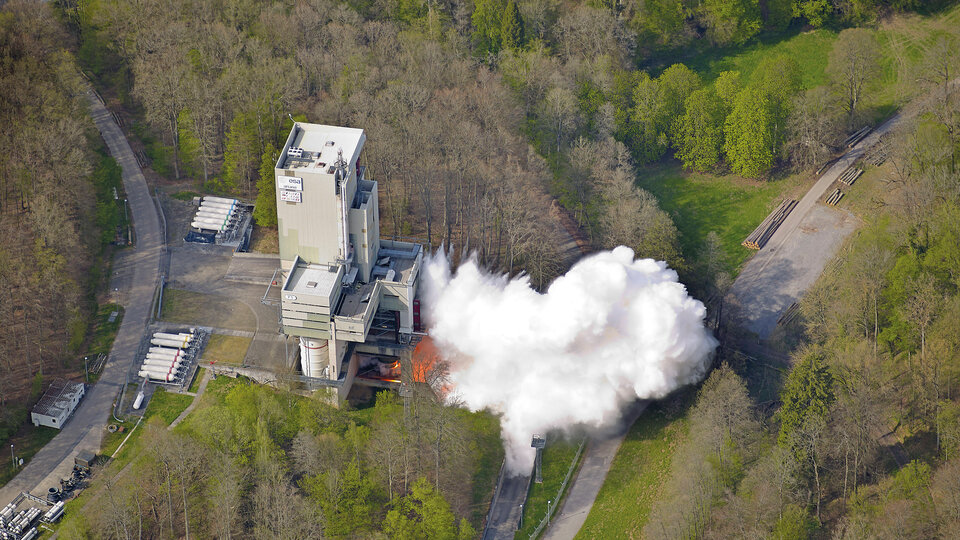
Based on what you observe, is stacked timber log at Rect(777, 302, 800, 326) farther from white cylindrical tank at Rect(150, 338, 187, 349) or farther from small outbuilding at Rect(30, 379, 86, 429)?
small outbuilding at Rect(30, 379, 86, 429)

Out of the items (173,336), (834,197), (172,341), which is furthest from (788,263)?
(172,341)

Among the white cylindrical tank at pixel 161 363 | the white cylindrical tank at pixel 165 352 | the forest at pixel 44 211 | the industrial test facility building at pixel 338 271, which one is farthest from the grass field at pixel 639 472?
the forest at pixel 44 211

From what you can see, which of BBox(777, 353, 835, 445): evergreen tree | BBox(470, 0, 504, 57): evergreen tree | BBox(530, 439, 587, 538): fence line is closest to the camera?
BBox(777, 353, 835, 445): evergreen tree

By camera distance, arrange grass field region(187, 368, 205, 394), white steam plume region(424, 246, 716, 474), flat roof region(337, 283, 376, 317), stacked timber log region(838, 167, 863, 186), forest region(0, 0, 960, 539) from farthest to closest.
Result: stacked timber log region(838, 167, 863, 186)
grass field region(187, 368, 205, 394)
white steam plume region(424, 246, 716, 474)
flat roof region(337, 283, 376, 317)
forest region(0, 0, 960, 539)

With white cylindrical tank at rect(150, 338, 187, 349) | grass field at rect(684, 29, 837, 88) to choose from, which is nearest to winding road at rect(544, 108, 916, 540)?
grass field at rect(684, 29, 837, 88)

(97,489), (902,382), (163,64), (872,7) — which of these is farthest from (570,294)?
(872,7)

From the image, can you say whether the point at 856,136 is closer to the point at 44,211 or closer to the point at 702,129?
the point at 702,129

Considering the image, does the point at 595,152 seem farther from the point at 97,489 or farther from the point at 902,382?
the point at 97,489
